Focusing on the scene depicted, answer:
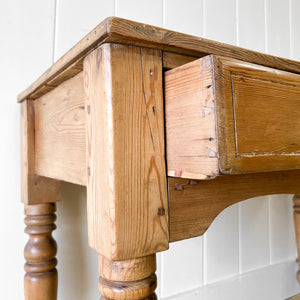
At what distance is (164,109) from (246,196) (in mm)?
157

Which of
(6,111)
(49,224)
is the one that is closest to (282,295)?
(49,224)

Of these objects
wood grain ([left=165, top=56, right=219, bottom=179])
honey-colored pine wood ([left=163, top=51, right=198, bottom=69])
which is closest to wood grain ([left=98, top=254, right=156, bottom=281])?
wood grain ([left=165, top=56, right=219, bottom=179])

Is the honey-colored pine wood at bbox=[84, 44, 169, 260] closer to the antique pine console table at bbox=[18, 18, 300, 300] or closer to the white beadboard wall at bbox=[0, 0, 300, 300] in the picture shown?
the antique pine console table at bbox=[18, 18, 300, 300]

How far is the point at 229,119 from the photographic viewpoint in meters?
0.30

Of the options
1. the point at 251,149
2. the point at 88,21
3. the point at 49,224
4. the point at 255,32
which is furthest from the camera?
the point at 255,32

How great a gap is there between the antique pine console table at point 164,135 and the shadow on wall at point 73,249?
48 centimetres

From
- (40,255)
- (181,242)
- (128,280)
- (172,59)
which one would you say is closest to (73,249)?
(40,255)

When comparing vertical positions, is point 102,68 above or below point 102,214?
above

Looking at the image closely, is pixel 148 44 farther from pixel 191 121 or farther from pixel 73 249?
pixel 73 249

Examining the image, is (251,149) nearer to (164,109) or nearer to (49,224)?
(164,109)

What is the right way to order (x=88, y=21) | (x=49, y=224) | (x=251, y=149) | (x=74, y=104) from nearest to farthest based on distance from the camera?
(x=251, y=149) → (x=74, y=104) → (x=49, y=224) → (x=88, y=21)

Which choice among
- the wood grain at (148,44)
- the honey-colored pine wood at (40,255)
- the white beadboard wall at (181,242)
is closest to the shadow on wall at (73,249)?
the white beadboard wall at (181,242)

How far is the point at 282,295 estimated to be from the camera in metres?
1.30

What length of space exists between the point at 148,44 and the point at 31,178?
466 mm
